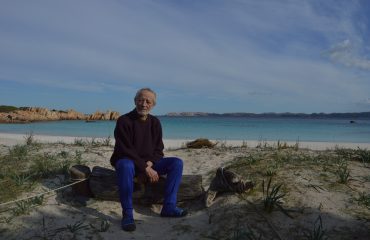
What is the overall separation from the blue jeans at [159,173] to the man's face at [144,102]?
0.71 metres

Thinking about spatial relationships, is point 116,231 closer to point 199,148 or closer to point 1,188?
point 1,188

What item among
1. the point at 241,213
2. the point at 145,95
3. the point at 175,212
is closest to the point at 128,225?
the point at 175,212

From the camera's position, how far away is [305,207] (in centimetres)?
497

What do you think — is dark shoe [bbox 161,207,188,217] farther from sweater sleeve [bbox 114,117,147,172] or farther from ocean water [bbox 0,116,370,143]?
ocean water [bbox 0,116,370,143]

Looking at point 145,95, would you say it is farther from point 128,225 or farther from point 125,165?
point 128,225

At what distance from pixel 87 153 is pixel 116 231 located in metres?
3.75

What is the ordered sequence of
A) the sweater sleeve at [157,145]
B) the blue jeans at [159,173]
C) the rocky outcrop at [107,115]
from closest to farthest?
the blue jeans at [159,173], the sweater sleeve at [157,145], the rocky outcrop at [107,115]

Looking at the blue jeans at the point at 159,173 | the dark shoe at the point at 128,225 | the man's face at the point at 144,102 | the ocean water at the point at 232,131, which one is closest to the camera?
the dark shoe at the point at 128,225

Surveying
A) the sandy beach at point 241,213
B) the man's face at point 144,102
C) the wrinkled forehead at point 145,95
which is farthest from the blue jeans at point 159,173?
the wrinkled forehead at point 145,95

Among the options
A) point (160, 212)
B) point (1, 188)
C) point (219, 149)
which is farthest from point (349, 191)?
point (1, 188)

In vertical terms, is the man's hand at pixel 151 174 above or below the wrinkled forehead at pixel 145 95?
below

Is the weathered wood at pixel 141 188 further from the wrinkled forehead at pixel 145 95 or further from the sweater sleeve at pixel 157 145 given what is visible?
the wrinkled forehead at pixel 145 95

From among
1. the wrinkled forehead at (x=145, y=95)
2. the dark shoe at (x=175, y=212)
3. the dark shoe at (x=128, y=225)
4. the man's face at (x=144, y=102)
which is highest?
the wrinkled forehead at (x=145, y=95)

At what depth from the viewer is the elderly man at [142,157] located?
509 cm
